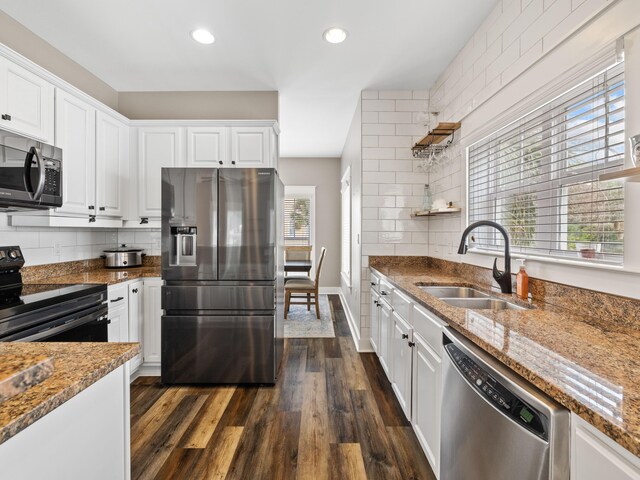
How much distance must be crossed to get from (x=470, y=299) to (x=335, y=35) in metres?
2.04

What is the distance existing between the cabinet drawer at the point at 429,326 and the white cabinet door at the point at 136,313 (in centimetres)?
217

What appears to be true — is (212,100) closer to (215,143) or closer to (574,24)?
(215,143)

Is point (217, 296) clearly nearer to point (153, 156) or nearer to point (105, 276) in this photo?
point (105, 276)

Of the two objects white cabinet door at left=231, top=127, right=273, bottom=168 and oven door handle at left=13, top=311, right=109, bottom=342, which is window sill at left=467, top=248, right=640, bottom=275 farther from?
oven door handle at left=13, top=311, right=109, bottom=342

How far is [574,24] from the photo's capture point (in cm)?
141

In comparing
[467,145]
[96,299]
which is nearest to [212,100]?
[96,299]

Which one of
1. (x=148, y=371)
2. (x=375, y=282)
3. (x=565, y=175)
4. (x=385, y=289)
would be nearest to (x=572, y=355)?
(x=565, y=175)

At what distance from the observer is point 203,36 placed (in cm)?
237

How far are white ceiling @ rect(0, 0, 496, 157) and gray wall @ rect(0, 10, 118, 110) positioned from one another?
0.07 m

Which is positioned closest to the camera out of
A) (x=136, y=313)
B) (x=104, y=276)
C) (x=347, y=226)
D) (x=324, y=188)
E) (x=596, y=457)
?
(x=596, y=457)

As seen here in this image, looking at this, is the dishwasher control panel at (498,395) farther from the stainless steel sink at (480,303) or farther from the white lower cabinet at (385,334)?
the white lower cabinet at (385,334)

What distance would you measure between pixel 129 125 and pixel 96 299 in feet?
5.62

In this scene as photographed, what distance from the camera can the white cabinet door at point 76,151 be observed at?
2281mm

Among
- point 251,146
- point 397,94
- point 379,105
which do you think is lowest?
point 251,146
